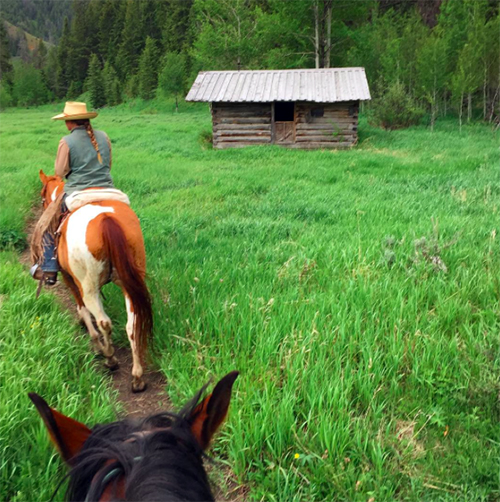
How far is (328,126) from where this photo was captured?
17.1 m

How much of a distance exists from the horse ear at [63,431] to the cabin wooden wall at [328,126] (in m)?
17.0

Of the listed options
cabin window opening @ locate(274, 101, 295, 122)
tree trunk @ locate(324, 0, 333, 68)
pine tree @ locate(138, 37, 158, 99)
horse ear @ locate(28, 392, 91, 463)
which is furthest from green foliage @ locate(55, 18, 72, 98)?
horse ear @ locate(28, 392, 91, 463)

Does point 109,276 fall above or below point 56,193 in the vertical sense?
below

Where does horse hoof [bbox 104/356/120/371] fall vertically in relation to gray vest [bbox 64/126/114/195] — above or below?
below

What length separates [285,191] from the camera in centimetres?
825

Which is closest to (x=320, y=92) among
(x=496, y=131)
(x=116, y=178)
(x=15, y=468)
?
(x=496, y=131)

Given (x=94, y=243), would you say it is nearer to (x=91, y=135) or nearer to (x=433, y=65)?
(x=91, y=135)

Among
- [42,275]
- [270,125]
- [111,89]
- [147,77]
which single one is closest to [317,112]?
[270,125]

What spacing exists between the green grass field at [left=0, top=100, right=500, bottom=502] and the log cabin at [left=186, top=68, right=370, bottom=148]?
11.3 metres

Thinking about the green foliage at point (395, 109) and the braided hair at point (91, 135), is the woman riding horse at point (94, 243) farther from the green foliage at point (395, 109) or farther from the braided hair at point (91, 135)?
the green foliage at point (395, 109)

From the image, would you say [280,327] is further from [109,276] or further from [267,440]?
[109,276]

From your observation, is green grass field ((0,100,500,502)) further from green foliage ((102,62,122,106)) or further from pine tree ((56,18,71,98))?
pine tree ((56,18,71,98))

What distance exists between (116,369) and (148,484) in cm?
256

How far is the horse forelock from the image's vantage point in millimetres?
875
